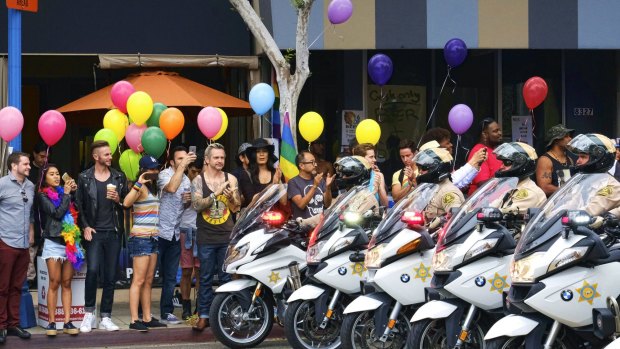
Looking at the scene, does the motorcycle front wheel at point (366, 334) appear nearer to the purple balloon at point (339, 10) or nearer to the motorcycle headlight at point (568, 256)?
the motorcycle headlight at point (568, 256)

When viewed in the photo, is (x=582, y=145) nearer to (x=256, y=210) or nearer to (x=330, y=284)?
(x=330, y=284)

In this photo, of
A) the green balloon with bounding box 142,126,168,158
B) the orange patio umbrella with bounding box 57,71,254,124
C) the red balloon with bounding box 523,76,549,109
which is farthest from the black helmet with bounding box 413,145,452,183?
the red balloon with bounding box 523,76,549,109

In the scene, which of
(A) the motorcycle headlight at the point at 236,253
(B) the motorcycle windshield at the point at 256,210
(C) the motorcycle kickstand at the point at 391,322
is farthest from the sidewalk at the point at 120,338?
(C) the motorcycle kickstand at the point at 391,322

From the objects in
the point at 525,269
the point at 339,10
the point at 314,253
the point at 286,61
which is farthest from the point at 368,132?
the point at 525,269

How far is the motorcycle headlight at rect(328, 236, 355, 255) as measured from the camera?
1040 centimetres

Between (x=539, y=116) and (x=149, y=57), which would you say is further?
(x=539, y=116)

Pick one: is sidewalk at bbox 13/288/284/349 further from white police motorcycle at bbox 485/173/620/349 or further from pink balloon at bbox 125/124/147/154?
white police motorcycle at bbox 485/173/620/349

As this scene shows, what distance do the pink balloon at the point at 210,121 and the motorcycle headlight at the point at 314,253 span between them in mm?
2805

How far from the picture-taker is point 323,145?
17.4 m

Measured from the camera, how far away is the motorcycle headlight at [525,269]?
8.07m

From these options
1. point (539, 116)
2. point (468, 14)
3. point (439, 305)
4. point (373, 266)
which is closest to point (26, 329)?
point (373, 266)

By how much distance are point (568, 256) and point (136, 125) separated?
6.15m

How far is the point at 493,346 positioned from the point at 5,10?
10.2 m

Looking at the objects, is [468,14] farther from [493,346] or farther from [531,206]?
[493,346]
